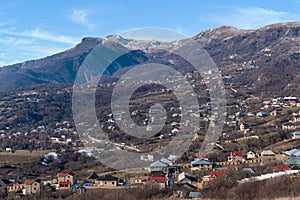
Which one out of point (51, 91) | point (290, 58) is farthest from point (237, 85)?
point (51, 91)

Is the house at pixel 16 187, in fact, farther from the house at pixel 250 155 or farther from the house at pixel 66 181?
the house at pixel 250 155

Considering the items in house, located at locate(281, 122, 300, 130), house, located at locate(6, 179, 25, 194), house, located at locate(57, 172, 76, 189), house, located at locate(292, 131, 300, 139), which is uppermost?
house, located at locate(281, 122, 300, 130)

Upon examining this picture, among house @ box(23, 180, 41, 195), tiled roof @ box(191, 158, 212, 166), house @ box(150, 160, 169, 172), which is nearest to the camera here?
house @ box(23, 180, 41, 195)

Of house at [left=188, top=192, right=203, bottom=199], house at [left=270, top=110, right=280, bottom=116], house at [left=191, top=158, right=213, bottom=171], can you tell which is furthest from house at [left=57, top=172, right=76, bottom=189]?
house at [left=270, top=110, right=280, bottom=116]

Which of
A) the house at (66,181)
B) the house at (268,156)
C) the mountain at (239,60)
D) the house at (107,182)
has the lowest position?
the house at (66,181)

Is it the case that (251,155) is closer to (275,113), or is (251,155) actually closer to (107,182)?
(107,182)

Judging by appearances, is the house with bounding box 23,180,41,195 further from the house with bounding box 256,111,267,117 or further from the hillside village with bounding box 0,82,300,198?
the house with bounding box 256,111,267,117

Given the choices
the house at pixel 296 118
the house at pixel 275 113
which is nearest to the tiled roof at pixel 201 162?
the house at pixel 296 118

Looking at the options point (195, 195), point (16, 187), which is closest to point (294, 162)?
point (195, 195)
